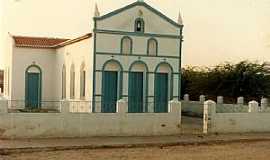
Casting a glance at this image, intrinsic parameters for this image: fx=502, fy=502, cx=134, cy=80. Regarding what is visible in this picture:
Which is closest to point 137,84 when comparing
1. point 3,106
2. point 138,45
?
point 138,45

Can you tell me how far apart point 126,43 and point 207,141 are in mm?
8563

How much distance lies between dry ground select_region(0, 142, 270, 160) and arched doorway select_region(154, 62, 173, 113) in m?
8.64

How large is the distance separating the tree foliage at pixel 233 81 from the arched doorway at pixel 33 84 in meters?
10.5

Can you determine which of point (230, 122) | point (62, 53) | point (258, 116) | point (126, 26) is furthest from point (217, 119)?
point (62, 53)

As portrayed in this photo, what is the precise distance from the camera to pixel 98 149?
52.6 feet

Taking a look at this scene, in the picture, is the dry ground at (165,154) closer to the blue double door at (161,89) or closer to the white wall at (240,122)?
the white wall at (240,122)

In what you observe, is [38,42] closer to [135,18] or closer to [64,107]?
[135,18]

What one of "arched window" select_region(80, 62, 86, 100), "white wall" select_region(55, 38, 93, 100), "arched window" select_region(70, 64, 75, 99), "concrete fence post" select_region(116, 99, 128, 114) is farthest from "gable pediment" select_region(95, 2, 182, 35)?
"concrete fence post" select_region(116, 99, 128, 114)

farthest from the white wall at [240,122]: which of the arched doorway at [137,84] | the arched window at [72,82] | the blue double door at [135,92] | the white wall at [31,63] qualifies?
the white wall at [31,63]

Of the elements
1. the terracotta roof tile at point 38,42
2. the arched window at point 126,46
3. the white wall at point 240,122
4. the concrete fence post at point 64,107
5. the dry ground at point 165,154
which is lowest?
the dry ground at point 165,154

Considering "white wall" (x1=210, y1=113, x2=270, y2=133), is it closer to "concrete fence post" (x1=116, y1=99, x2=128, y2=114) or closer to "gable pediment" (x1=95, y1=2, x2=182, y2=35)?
"concrete fence post" (x1=116, y1=99, x2=128, y2=114)

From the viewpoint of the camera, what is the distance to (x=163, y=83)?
25891 millimetres

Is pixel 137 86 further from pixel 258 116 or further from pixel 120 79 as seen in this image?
pixel 258 116

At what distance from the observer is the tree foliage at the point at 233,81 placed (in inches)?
1223
